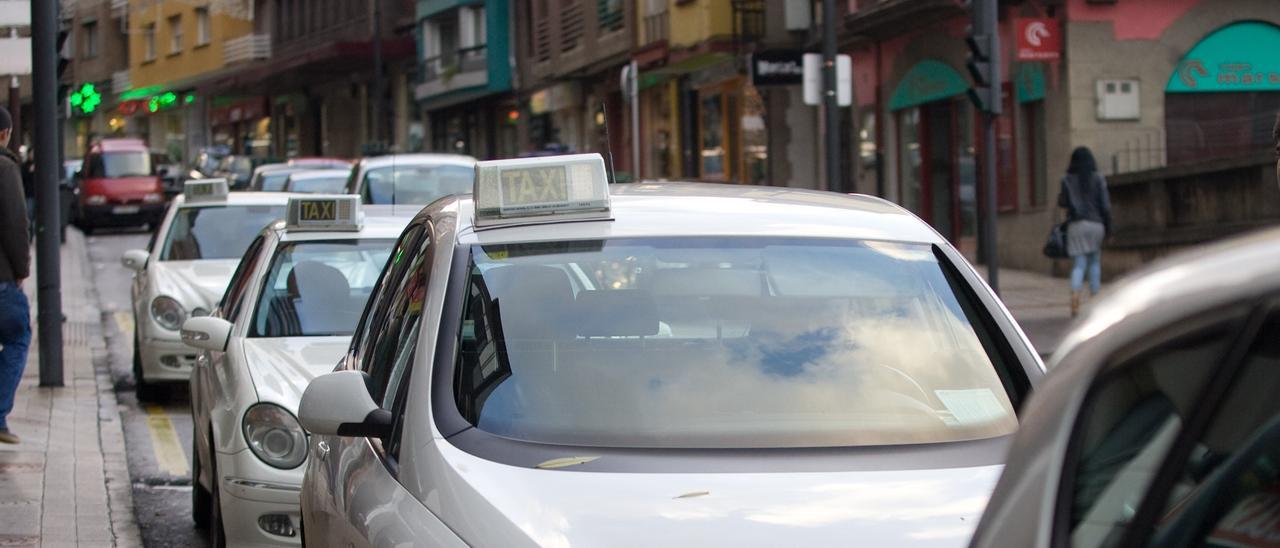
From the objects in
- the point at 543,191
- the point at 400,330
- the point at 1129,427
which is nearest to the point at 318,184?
the point at 400,330

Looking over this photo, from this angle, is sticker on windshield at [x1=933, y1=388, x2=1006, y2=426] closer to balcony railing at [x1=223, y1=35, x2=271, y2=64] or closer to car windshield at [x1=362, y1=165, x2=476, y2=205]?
car windshield at [x1=362, y1=165, x2=476, y2=205]

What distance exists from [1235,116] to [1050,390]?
2301 cm

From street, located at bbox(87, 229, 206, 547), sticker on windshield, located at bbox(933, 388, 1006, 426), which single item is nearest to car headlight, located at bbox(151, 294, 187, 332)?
street, located at bbox(87, 229, 206, 547)

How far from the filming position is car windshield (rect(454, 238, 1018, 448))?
3.90 metres

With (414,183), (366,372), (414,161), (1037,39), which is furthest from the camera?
(1037,39)

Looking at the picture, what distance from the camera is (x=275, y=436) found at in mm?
6957

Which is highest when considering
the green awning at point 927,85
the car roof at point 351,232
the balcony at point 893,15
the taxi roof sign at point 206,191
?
the balcony at point 893,15

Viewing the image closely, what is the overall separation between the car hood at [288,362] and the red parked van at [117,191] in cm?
3230

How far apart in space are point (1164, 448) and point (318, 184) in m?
20.5

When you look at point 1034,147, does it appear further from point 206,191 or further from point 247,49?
point 247,49

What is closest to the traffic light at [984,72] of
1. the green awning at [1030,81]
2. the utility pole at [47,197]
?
the utility pole at [47,197]

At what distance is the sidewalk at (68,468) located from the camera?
756 centimetres

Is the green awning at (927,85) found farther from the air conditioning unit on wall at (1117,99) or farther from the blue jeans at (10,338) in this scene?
the blue jeans at (10,338)

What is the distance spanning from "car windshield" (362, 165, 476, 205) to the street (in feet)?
8.85
